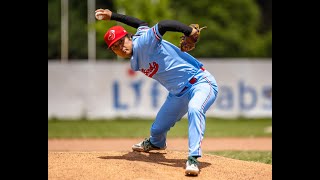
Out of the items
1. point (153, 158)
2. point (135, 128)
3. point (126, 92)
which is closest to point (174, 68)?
point (153, 158)

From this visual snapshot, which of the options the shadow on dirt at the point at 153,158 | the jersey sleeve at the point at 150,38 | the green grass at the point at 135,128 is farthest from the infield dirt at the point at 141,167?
the green grass at the point at 135,128

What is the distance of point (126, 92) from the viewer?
19.1 metres

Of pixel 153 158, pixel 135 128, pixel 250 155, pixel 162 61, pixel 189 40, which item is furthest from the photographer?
pixel 135 128

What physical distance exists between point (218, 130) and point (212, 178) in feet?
29.4

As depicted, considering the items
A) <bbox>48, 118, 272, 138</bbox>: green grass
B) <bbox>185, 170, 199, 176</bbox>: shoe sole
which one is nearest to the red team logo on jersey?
<bbox>185, 170, 199, 176</bbox>: shoe sole

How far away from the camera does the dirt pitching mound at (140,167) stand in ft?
21.5

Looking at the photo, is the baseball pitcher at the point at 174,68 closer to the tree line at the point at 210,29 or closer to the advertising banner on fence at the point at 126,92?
the advertising banner on fence at the point at 126,92

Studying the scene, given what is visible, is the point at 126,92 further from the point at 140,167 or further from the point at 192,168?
the point at 192,168

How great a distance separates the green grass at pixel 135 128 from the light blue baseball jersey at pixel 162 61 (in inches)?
278

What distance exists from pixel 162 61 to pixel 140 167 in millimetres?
1269

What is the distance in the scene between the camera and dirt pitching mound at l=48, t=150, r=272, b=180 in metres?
6.56

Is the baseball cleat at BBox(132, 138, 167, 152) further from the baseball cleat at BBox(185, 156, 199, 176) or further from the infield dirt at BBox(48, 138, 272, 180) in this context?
the baseball cleat at BBox(185, 156, 199, 176)
